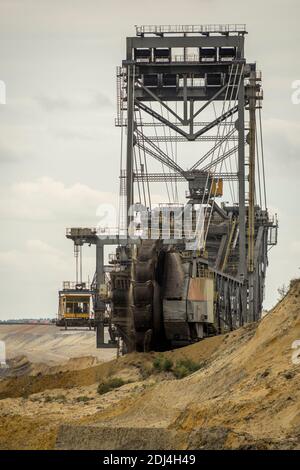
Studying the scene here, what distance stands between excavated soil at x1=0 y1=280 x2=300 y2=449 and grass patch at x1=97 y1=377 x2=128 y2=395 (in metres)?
0.30

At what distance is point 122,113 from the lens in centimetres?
8256

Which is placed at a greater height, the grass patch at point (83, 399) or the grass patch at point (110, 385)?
the grass patch at point (110, 385)

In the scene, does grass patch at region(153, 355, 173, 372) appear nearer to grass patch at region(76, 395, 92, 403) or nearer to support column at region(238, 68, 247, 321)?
grass patch at region(76, 395, 92, 403)

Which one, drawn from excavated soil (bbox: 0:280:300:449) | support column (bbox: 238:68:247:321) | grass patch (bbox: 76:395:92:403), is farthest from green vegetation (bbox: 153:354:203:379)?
support column (bbox: 238:68:247:321)

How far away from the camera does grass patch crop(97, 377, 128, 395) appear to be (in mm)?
50281

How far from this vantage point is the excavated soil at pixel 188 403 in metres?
30.2

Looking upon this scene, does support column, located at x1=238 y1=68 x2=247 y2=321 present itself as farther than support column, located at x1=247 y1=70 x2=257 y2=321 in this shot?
No

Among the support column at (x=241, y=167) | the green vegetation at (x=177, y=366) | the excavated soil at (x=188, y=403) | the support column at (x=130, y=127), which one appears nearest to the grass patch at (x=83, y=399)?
the excavated soil at (x=188, y=403)

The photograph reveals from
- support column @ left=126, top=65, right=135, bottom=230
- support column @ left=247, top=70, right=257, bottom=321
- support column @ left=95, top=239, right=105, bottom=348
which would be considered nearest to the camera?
support column @ left=95, top=239, right=105, bottom=348

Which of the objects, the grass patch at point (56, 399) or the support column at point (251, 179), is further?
the support column at point (251, 179)

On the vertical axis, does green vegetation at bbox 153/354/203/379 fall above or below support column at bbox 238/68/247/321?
below

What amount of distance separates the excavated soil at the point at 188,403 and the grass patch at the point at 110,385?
0.98 ft

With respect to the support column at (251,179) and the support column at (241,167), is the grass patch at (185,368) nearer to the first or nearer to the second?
the support column at (241,167)
